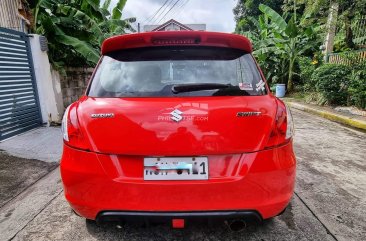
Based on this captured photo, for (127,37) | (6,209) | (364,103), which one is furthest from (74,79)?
(364,103)

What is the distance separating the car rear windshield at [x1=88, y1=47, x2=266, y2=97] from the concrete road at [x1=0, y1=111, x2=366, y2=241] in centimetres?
116

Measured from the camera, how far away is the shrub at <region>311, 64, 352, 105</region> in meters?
8.94

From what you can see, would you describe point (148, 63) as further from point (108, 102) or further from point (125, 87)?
point (108, 102)

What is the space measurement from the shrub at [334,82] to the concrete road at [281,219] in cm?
567

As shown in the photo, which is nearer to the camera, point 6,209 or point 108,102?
point 108,102

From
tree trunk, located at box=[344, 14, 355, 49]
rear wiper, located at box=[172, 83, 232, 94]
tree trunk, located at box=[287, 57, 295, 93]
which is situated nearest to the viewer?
rear wiper, located at box=[172, 83, 232, 94]

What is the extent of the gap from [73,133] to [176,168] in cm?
78

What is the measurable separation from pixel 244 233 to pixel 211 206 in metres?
0.73

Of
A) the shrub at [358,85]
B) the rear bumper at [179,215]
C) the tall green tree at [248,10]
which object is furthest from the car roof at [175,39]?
the tall green tree at [248,10]

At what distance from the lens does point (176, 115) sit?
1924 millimetres

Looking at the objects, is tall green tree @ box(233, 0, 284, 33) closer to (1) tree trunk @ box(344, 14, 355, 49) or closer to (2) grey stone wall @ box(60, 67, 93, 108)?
(1) tree trunk @ box(344, 14, 355, 49)

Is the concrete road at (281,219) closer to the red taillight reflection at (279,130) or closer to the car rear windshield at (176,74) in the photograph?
the red taillight reflection at (279,130)

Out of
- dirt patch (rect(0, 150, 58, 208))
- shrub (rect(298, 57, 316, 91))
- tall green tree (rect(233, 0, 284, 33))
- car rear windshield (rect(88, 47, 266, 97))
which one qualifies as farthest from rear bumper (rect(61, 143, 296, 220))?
tall green tree (rect(233, 0, 284, 33))

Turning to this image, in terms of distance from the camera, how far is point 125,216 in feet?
6.21
